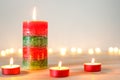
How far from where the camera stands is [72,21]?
1.72 m

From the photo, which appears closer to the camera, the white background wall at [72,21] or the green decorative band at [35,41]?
the green decorative band at [35,41]

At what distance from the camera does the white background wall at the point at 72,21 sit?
1693 mm

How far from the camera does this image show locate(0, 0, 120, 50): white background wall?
1.69m

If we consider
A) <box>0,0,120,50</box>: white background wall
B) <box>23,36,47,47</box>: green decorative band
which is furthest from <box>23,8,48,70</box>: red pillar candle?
<box>0,0,120,50</box>: white background wall

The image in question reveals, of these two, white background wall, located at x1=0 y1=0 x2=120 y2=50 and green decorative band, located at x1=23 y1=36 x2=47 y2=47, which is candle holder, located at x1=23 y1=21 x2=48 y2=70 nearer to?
green decorative band, located at x1=23 y1=36 x2=47 y2=47

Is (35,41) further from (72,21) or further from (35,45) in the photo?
(72,21)

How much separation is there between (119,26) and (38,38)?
1.23 metres

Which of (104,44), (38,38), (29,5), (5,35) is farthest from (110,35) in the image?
(38,38)

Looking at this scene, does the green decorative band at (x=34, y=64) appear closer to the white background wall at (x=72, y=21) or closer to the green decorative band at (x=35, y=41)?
the green decorative band at (x=35, y=41)

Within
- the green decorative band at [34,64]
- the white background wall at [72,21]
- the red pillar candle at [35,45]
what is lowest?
the green decorative band at [34,64]

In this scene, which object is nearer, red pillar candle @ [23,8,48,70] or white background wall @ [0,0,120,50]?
red pillar candle @ [23,8,48,70]

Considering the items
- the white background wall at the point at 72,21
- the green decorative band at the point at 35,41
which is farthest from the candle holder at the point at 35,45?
the white background wall at the point at 72,21

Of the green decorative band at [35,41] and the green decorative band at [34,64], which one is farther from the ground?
the green decorative band at [35,41]

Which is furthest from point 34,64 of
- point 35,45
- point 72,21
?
point 72,21
